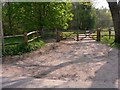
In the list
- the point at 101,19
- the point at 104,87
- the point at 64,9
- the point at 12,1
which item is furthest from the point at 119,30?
the point at 101,19

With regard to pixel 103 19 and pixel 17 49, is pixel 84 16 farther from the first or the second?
pixel 17 49

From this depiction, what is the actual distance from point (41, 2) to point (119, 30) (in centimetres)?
702

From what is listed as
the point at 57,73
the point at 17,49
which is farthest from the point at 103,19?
the point at 57,73

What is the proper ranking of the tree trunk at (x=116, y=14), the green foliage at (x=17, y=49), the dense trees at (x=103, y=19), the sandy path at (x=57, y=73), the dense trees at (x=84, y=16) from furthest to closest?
the dense trees at (x=103, y=19)
the dense trees at (x=84, y=16)
the tree trunk at (x=116, y=14)
the green foliage at (x=17, y=49)
the sandy path at (x=57, y=73)

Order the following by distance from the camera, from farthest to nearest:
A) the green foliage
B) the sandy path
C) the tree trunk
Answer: the tree trunk, the green foliage, the sandy path

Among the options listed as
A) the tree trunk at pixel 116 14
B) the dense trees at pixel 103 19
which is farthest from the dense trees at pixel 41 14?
the dense trees at pixel 103 19

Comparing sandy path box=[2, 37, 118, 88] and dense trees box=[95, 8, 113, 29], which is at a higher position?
dense trees box=[95, 8, 113, 29]

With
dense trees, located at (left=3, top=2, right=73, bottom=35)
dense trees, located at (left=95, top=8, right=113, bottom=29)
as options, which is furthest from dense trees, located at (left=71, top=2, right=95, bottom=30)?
dense trees, located at (left=3, top=2, right=73, bottom=35)

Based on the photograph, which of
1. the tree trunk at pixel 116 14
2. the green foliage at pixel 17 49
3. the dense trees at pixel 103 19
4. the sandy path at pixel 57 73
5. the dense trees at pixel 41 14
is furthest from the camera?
the dense trees at pixel 103 19

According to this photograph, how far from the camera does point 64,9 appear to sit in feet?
66.1

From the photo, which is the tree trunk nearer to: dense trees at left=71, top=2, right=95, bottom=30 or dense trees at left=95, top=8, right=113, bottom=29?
dense trees at left=71, top=2, right=95, bottom=30

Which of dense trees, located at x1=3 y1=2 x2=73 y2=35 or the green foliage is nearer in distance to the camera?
the green foliage

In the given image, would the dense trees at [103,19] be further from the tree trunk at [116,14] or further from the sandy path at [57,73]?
the sandy path at [57,73]

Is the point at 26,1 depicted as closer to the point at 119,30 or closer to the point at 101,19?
the point at 119,30
